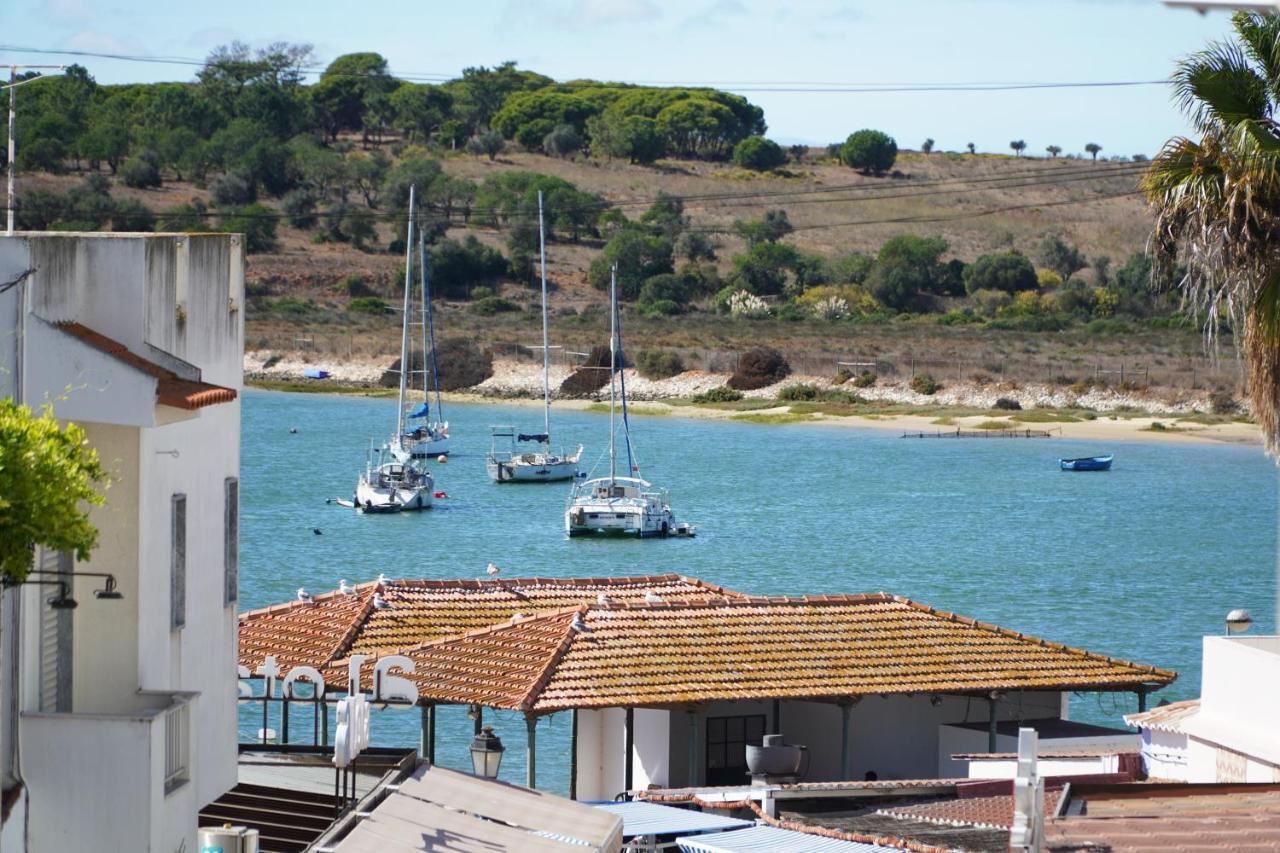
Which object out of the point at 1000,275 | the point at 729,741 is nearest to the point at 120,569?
the point at 729,741

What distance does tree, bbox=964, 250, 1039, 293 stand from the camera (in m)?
142

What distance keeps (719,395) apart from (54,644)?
105 m

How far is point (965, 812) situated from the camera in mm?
16281

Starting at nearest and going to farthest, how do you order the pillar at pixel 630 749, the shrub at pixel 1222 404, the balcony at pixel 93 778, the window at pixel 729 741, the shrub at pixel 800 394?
the balcony at pixel 93 778 → the pillar at pixel 630 749 → the window at pixel 729 741 → the shrub at pixel 1222 404 → the shrub at pixel 800 394

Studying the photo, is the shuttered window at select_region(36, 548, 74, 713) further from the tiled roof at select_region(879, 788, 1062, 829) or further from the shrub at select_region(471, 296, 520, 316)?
the shrub at select_region(471, 296, 520, 316)

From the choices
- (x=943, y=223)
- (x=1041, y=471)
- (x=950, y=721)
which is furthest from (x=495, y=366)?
(x=950, y=721)

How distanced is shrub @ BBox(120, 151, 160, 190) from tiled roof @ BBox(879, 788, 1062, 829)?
14450 cm

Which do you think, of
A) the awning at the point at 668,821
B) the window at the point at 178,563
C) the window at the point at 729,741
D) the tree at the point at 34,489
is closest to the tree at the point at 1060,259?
the window at the point at 729,741

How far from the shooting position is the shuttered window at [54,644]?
11.2 meters

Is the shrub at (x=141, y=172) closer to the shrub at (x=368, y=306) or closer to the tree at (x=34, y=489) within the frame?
the shrub at (x=368, y=306)

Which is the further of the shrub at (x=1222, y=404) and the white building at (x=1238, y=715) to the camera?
the shrub at (x=1222, y=404)

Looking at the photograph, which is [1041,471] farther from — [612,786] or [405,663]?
[405,663]

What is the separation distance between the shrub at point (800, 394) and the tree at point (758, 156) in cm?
7083

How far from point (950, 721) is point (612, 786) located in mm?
3851
